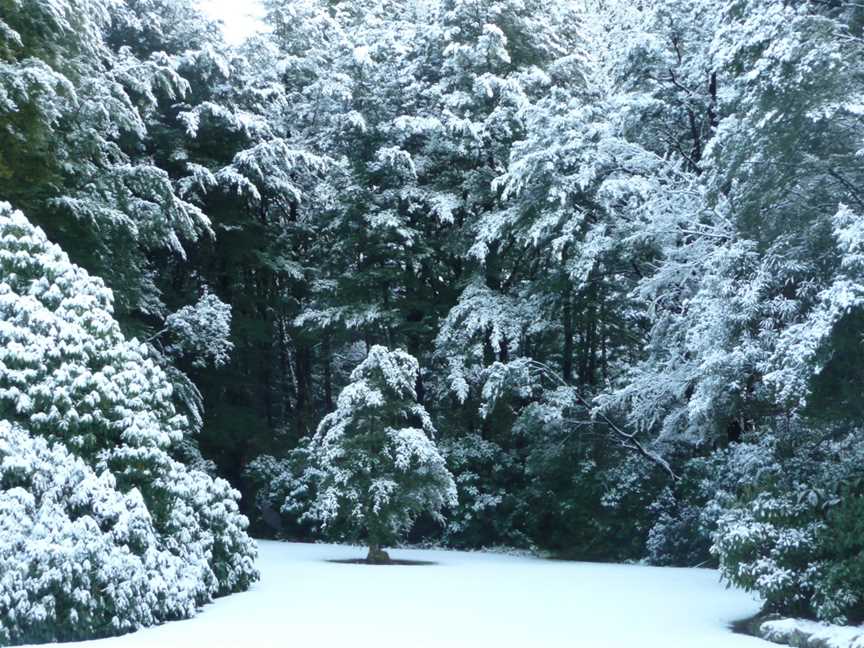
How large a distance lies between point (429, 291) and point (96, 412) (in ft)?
44.8

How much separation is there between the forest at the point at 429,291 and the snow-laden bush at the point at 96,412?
0.04 m

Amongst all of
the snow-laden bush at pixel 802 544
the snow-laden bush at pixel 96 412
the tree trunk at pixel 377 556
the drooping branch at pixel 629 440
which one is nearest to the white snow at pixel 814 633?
the snow-laden bush at pixel 802 544

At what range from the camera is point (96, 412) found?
28.9ft

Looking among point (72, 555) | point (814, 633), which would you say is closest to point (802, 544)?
point (814, 633)

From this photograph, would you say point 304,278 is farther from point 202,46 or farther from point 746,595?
point 746,595

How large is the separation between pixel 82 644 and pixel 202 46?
16607mm

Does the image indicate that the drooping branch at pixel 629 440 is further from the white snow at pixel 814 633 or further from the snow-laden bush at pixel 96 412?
the white snow at pixel 814 633

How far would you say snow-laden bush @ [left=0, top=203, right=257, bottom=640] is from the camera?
27.4 feet

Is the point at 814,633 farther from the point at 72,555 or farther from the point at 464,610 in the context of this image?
the point at 72,555

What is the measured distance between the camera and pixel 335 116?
21.8 metres

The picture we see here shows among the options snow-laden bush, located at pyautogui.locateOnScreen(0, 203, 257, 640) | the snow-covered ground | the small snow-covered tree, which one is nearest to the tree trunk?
the small snow-covered tree

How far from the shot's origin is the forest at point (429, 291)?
8.56m

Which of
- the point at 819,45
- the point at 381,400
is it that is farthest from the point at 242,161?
the point at 819,45

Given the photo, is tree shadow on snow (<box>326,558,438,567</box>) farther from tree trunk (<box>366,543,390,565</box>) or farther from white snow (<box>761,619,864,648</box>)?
white snow (<box>761,619,864,648</box>)
